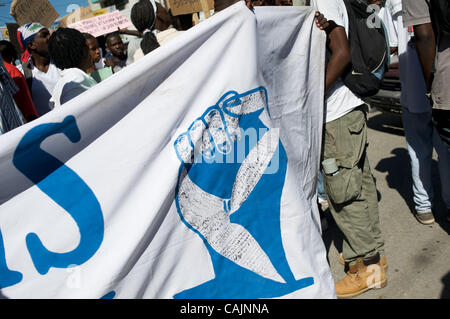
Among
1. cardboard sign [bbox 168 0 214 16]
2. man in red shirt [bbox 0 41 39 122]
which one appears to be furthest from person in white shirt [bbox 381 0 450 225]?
man in red shirt [bbox 0 41 39 122]

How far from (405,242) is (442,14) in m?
1.73

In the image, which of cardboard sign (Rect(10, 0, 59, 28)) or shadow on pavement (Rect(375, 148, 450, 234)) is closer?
shadow on pavement (Rect(375, 148, 450, 234))

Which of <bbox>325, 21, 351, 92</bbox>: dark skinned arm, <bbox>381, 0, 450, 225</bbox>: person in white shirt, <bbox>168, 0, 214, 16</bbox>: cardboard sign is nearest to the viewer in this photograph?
<bbox>325, 21, 351, 92</bbox>: dark skinned arm

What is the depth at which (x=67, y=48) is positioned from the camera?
2594mm

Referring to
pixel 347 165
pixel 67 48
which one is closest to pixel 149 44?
pixel 67 48

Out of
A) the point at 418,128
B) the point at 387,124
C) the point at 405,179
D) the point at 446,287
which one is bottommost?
the point at 387,124

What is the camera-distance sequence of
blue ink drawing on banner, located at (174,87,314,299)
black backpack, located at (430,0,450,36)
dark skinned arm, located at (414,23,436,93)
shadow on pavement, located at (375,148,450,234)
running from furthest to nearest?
shadow on pavement, located at (375,148,450,234) → dark skinned arm, located at (414,23,436,93) → black backpack, located at (430,0,450,36) → blue ink drawing on banner, located at (174,87,314,299)

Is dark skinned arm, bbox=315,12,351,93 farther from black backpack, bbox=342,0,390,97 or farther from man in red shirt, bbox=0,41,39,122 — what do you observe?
man in red shirt, bbox=0,41,39,122

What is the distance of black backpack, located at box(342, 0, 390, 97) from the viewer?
7.70ft

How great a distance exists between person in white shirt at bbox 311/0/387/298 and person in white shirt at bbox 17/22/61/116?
3.01 m

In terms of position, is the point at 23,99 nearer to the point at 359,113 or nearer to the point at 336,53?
the point at 336,53

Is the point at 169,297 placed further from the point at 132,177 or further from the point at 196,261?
the point at 132,177

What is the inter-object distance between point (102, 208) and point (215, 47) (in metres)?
0.92
